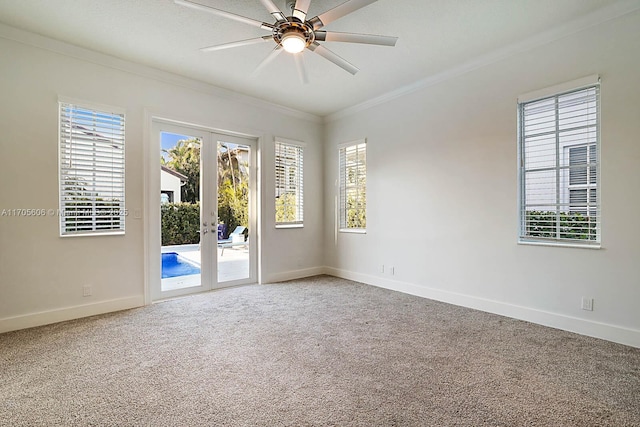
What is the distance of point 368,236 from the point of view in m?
5.10

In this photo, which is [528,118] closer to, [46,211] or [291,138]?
[291,138]

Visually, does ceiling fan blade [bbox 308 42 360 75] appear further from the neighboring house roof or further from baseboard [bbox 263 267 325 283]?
baseboard [bbox 263 267 325 283]

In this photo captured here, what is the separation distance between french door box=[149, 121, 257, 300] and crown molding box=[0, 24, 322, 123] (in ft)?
1.85

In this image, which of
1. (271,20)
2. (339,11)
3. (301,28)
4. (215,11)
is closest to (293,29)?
(301,28)

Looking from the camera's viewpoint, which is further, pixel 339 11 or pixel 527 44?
pixel 527 44

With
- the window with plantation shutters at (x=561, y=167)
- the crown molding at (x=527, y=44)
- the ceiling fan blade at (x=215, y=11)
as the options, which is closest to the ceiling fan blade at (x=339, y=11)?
the ceiling fan blade at (x=215, y=11)

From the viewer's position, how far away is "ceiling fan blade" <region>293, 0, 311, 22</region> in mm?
2162

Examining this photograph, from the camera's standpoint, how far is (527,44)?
130 inches

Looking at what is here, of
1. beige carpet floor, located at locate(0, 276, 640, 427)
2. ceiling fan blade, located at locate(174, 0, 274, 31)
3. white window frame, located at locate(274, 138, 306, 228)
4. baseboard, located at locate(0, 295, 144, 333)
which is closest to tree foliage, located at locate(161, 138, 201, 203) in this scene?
white window frame, located at locate(274, 138, 306, 228)

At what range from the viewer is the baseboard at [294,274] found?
517cm

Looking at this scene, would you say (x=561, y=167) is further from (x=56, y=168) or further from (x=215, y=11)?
(x=56, y=168)

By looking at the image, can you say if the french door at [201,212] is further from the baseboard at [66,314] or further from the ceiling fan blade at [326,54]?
the ceiling fan blade at [326,54]

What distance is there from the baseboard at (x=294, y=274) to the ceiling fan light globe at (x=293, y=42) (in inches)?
140

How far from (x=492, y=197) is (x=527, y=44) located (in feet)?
5.40
